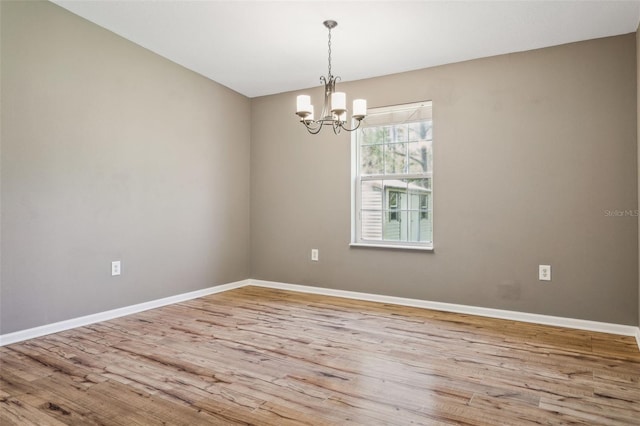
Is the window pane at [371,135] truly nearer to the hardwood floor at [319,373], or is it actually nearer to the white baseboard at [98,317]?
the hardwood floor at [319,373]

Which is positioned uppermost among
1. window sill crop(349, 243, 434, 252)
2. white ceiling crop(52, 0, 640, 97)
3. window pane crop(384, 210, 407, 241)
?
white ceiling crop(52, 0, 640, 97)

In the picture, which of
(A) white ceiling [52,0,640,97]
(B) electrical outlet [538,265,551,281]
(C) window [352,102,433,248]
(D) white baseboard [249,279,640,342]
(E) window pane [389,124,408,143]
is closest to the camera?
(A) white ceiling [52,0,640,97]

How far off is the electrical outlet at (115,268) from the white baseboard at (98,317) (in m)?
0.32

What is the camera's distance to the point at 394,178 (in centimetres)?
404

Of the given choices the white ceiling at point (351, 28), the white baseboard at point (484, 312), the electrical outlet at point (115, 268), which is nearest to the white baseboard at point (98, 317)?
the electrical outlet at point (115, 268)

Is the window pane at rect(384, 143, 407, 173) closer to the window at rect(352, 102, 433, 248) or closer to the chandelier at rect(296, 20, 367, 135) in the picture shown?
the window at rect(352, 102, 433, 248)

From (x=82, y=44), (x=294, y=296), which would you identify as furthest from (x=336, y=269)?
(x=82, y=44)

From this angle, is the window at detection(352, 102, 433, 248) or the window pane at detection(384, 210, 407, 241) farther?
the window pane at detection(384, 210, 407, 241)

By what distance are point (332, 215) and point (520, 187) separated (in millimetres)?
1876

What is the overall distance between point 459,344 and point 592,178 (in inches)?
69.5

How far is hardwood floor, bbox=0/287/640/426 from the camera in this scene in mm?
1732

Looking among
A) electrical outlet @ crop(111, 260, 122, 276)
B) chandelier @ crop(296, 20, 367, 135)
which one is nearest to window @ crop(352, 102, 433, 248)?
chandelier @ crop(296, 20, 367, 135)

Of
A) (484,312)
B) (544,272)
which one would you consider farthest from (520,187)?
(484,312)

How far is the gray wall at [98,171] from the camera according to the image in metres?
2.64
